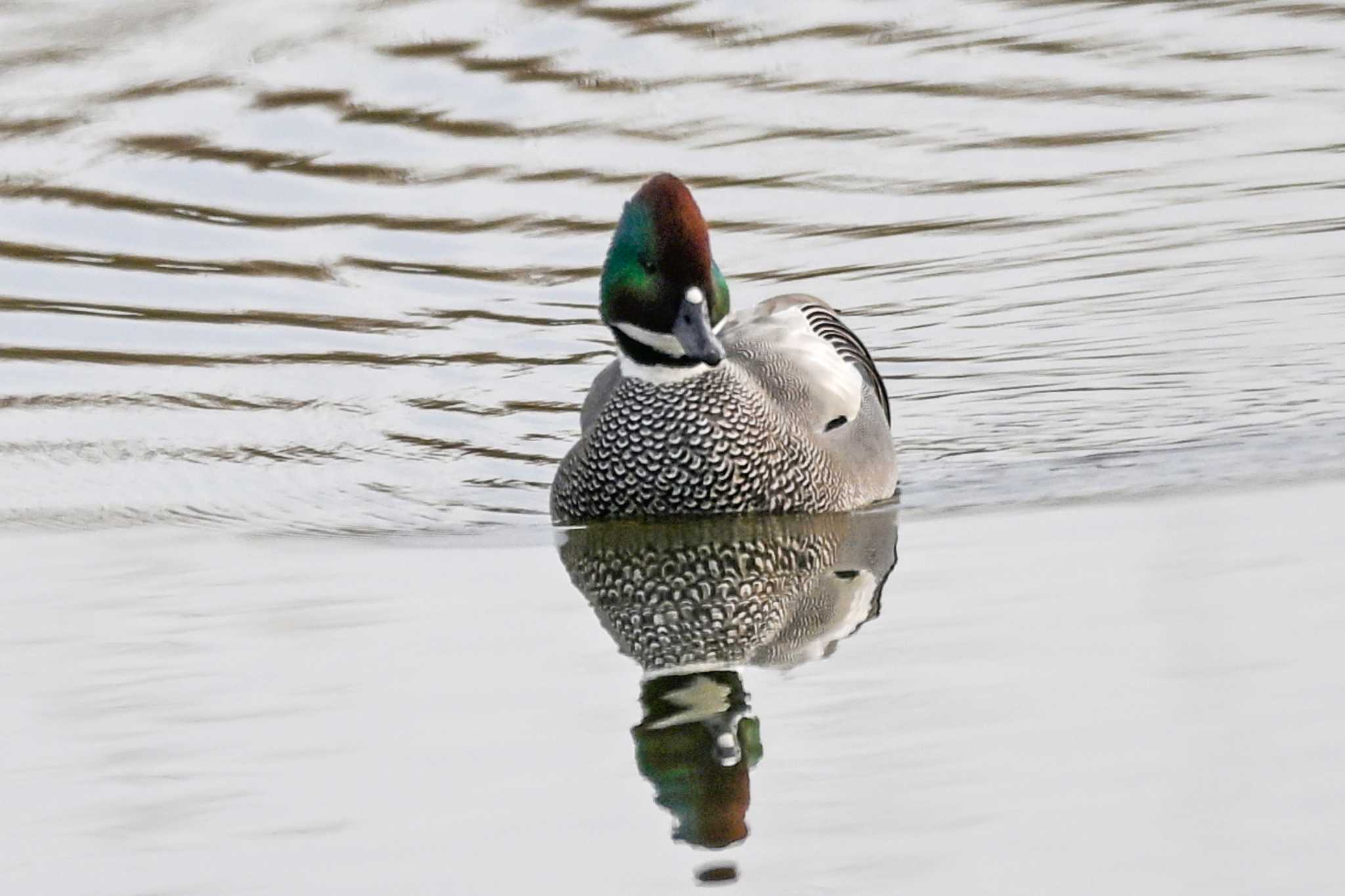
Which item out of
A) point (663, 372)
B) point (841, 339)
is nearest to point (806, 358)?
point (841, 339)

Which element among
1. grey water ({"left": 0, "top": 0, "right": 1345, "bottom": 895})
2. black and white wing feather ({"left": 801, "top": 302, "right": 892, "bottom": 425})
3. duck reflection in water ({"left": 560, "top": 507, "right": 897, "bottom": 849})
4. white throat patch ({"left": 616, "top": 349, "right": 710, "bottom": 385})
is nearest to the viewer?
grey water ({"left": 0, "top": 0, "right": 1345, "bottom": 895})

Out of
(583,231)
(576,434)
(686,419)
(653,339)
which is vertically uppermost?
(653,339)

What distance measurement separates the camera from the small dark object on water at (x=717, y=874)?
5.13 metres

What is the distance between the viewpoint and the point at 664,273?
8.68 metres

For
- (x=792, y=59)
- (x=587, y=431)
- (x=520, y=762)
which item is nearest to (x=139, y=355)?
(x=587, y=431)

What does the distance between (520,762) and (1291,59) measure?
10.8 meters

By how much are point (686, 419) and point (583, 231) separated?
4.94 metres

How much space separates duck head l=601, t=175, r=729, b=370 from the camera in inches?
340

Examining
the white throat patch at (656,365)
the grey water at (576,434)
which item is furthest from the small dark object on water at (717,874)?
the white throat patch at (656,365)

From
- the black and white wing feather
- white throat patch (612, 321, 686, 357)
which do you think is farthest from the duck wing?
white throat patch (612, 321, 686, 357)

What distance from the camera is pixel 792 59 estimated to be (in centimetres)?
1627

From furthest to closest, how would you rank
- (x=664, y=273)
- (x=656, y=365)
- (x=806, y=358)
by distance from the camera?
(x=806, y=358) < (x=656, y=365) < (x=664, y=273)

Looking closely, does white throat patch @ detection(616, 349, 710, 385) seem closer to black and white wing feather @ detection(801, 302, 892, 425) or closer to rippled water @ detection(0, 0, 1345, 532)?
rippled water @ detection(0, 0, 1345, 532)

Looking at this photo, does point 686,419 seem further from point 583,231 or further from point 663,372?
point 583,231
